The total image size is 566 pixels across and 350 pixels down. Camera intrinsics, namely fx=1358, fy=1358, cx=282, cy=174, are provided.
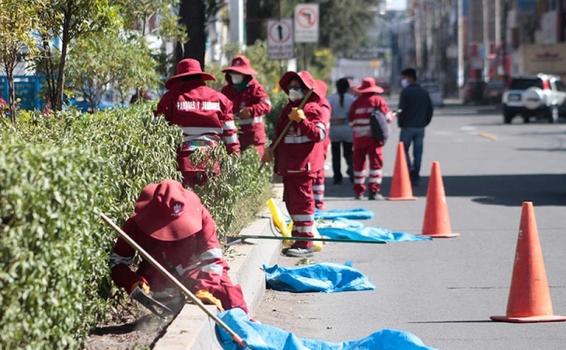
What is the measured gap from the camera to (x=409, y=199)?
64.3 feet

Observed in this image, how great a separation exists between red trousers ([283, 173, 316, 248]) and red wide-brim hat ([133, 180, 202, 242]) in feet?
17.5

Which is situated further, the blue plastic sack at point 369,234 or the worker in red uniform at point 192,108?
the blue plastic sack at point 369,234

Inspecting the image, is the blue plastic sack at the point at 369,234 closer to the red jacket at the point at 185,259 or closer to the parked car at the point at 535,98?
the red jacket at the point at 185,259

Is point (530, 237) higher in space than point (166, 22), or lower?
lower

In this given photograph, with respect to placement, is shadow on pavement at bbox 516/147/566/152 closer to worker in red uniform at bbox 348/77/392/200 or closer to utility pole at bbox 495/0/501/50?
worker in red uniform at bbox 348/77/392/200

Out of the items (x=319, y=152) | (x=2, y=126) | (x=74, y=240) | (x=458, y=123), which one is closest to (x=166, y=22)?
(x=319, y=152)

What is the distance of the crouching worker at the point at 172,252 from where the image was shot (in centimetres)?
755

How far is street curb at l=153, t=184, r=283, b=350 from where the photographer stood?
269 inches

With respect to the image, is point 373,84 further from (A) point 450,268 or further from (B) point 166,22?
(A) point 450,268

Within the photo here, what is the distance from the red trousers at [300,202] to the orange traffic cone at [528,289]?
371 cm

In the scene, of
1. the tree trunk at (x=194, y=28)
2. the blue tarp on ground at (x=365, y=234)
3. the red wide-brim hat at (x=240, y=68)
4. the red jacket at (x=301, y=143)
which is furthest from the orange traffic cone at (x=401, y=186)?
the red jacket at (x=301, y=143)

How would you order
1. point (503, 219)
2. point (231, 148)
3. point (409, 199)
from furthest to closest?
point (409, 199) < point (503, 219) < point (231, 148)

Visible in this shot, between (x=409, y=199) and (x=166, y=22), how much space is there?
18.4 feet

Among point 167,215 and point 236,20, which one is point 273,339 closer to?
point 167,215
